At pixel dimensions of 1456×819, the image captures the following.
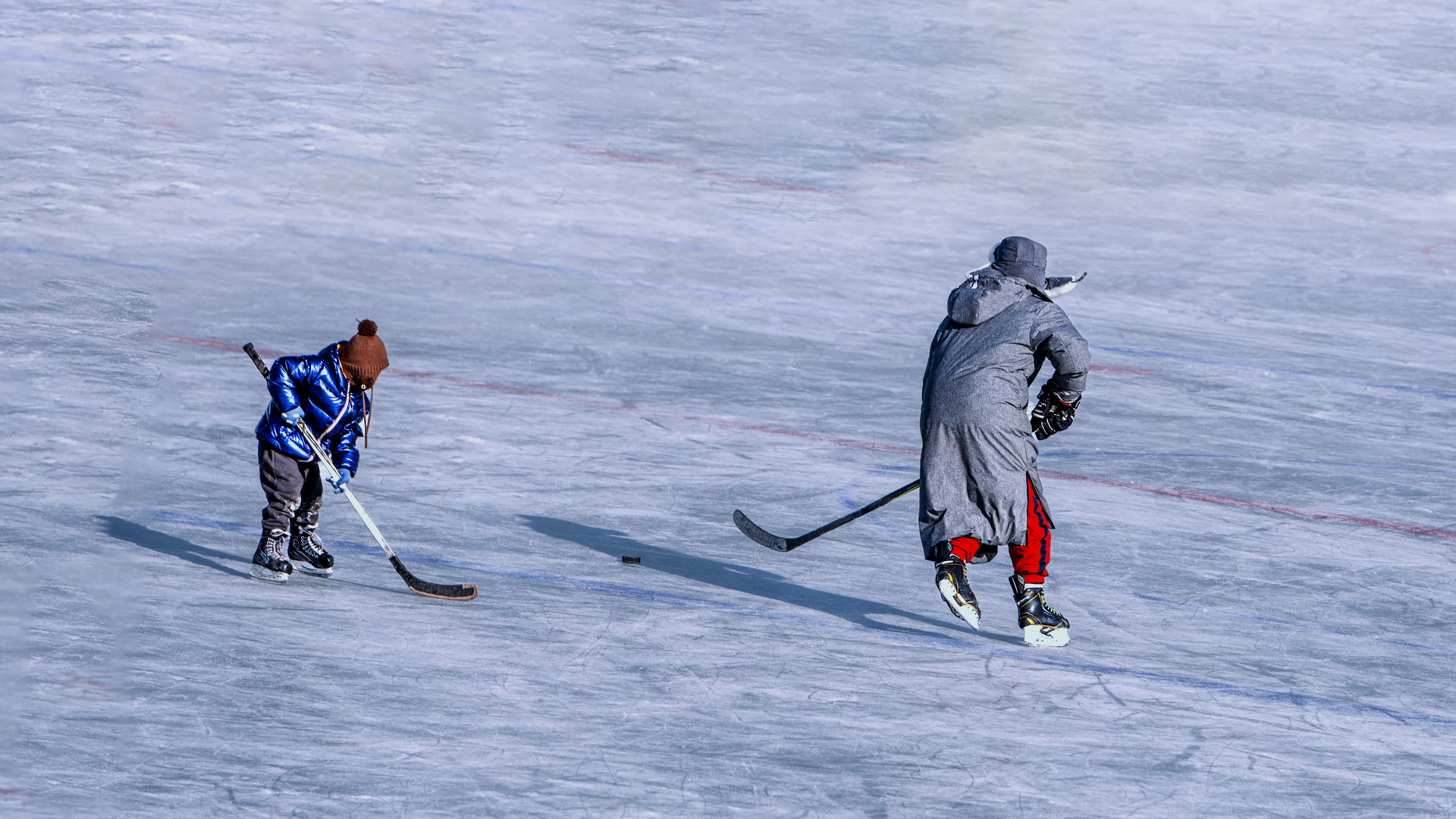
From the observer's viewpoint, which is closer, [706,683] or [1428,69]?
[706,683]

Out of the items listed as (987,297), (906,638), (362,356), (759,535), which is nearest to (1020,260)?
(987,297)

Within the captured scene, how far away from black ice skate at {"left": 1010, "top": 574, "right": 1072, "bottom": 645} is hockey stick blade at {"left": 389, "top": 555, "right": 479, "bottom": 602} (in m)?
2.21

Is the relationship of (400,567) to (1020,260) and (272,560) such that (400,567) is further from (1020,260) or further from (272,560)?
(1020,260)

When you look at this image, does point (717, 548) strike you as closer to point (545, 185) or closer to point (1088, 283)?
point (1088, 283)

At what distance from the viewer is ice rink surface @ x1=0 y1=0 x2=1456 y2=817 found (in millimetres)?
5352

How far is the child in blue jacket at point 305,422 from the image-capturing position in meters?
6.69

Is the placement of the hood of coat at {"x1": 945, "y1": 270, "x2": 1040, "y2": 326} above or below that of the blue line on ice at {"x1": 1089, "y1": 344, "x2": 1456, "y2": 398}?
above

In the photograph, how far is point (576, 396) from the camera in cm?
1027

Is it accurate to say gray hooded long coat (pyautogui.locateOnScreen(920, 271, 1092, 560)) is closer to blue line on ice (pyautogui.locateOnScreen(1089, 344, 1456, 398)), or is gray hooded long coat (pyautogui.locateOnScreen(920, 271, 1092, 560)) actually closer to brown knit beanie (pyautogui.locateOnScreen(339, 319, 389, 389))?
brown knit beanie (pyautogui.locateOnScreen(339, 319, 389, 389))

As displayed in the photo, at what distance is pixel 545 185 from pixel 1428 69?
11.0 m

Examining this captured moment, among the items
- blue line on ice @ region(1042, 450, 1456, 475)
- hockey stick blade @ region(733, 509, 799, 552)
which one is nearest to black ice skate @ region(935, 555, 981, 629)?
hockey stick blade @ region(733, 509, 799, 552)

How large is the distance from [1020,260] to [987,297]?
0.69ft

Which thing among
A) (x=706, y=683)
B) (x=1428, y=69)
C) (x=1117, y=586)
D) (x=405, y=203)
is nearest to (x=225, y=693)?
(x=706, y=683)

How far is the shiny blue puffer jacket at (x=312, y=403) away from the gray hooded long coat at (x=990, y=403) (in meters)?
2.37
